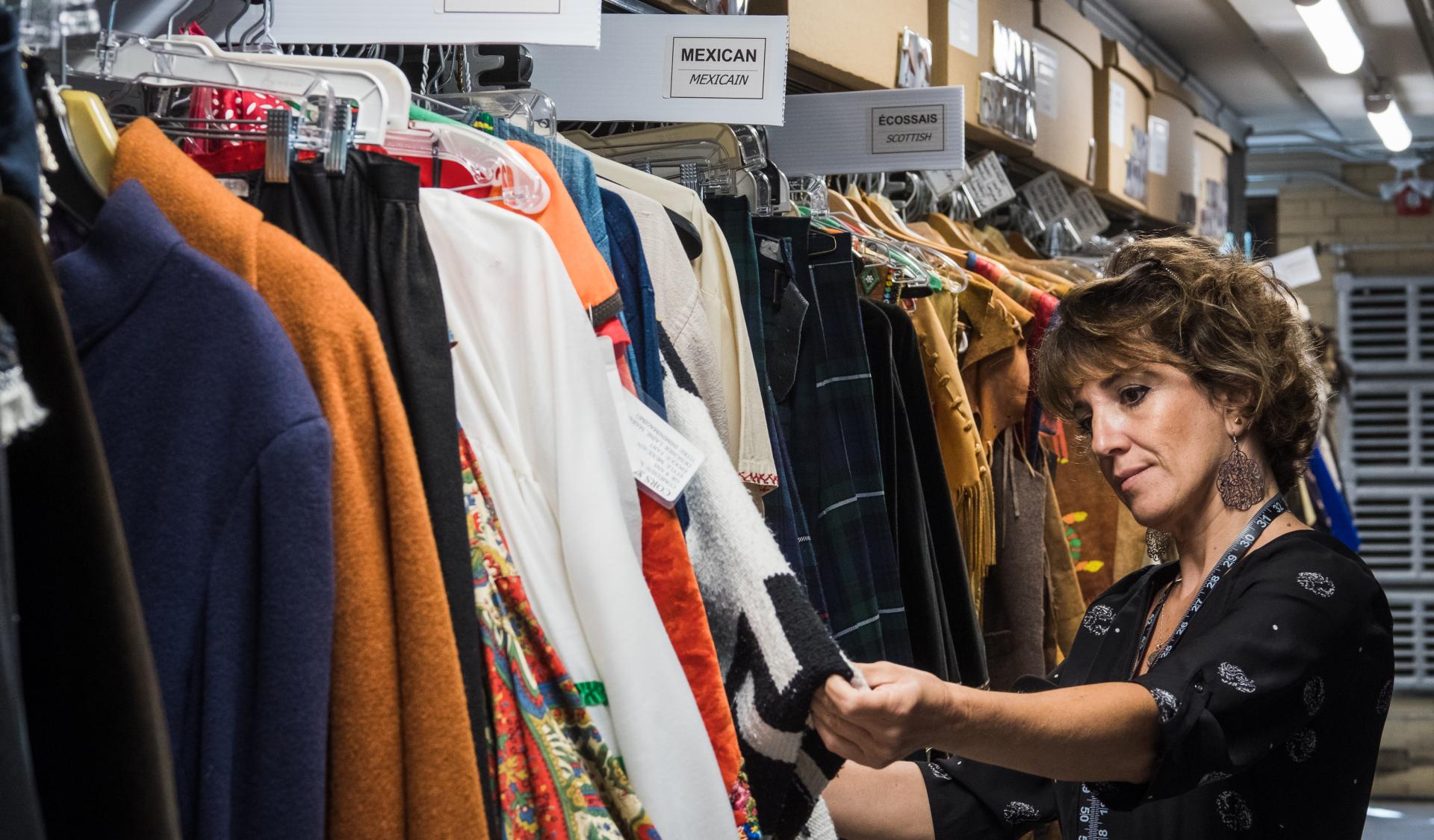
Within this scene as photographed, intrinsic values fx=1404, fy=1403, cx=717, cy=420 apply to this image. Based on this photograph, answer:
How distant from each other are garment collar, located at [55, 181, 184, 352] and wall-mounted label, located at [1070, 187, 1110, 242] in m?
3.54

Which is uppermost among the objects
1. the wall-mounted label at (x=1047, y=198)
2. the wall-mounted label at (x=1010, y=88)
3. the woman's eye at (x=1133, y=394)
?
the wall-mounted label at (x=1010, y=88)

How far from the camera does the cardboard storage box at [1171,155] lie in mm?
4902

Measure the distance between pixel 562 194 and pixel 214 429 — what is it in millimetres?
533

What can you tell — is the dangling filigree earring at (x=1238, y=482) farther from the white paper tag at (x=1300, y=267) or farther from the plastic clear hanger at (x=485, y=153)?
the white paper tag at (x=1300, y=267)

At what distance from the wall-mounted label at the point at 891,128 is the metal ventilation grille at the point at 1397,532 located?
6.62 metres

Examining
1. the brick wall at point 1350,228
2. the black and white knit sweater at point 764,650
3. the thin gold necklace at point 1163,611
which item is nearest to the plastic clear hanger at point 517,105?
the black and white knit sweater at point 764,650

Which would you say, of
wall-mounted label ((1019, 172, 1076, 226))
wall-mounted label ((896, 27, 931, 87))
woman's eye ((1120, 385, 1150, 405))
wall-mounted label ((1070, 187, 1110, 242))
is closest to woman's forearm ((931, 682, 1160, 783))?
woman's eye ((1120, 385, 1150, 405))

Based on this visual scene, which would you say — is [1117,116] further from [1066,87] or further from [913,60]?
[913,60]

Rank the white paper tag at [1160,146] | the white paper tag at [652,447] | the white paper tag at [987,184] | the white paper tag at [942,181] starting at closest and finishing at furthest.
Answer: the white paper tag at [652,447] < the white paper tag at [942,181] < the white paper tag at [987,184] < the white paper tag at [1160,146]

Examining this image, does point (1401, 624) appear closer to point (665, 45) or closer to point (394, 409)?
point (665, 45)

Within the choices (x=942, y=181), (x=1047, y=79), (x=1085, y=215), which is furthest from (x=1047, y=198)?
(x=942, y=181)

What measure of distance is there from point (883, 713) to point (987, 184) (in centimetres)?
254

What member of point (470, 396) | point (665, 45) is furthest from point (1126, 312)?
point (470, 396)

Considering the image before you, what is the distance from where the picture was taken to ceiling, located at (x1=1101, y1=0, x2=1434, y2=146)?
5.34m
